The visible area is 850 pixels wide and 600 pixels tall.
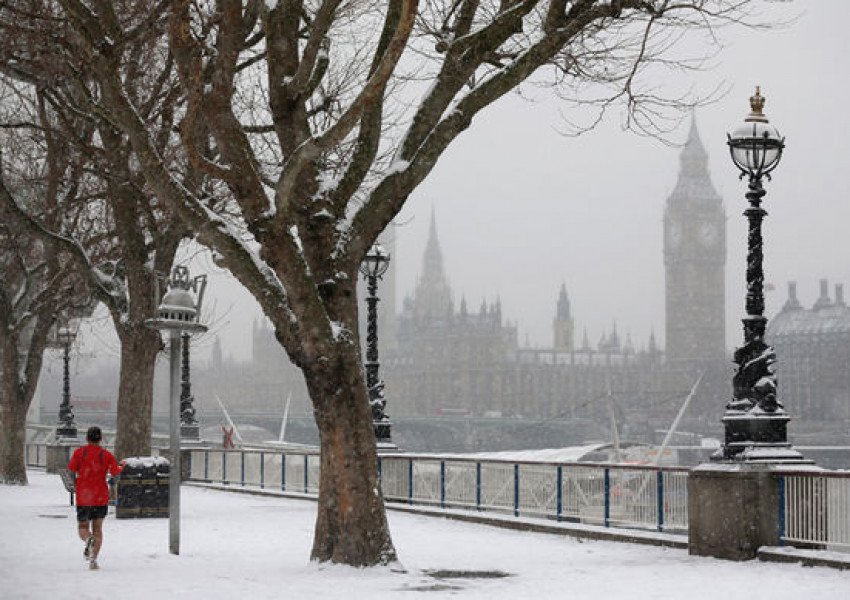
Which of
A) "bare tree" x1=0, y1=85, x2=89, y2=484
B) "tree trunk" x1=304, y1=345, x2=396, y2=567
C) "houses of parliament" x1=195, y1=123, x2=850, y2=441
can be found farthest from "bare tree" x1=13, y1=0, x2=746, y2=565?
"houses of parliament" x1=195, y1=123, x2=850, y2=441

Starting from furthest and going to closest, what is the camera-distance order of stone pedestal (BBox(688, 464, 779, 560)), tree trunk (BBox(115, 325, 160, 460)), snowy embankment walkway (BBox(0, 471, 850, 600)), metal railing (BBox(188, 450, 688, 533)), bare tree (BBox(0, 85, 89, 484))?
bare tree (BBox(0, 85, 89, 484)) < tree trunk (BBox(115, 325, 160, 460)) < metal railing (BBox(188, 450, 688, 533)) < stone pedestal (BBox(688, 464, 779, 560)) < snowy embankment walkway (BBox(0, 471, 850, 600))

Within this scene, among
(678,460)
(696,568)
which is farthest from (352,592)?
(678,460)

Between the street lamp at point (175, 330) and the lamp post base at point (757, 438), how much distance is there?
6313 mm

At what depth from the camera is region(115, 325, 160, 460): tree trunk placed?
2053cm

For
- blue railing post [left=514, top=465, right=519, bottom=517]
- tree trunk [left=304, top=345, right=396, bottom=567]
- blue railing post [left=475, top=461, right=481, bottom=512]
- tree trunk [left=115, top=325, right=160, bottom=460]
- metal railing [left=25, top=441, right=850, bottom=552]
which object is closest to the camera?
tree trunk [left=304, top=345, right=396, bottom=567]

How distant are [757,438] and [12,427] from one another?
70.0 feet

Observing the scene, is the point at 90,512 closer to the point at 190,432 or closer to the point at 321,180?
the point at 321,180

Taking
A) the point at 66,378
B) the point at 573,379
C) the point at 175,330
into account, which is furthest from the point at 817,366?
the point at 175,330

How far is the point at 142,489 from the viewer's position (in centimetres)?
1933

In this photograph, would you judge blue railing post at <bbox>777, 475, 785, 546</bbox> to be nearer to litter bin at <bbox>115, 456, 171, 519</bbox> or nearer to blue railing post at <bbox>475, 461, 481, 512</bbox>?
blue railing post at <bbox>475, 461, 481, 512</bbox>

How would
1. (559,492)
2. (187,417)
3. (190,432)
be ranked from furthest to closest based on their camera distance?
(187,417)
(190,432)
(559,492)

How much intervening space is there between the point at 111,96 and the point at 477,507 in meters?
10.2

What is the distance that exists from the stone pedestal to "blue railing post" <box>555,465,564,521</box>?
4022 mm

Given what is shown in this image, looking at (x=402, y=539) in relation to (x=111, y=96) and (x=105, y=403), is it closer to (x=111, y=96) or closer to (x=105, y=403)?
(x=111, y=96)
